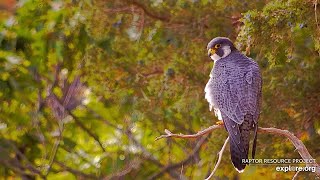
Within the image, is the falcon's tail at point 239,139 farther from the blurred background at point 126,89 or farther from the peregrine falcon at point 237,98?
the blurred background at point 126,89

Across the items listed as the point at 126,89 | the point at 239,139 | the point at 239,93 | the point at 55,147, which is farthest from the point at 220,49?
the point at 55,147

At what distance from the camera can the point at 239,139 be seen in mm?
5418

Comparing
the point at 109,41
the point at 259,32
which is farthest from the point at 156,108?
the point at 259,32

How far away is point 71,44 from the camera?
10.0m

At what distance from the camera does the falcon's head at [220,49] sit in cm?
627

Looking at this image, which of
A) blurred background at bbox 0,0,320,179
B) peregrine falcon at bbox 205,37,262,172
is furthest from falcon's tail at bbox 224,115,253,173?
blurred background at bbox 0,0,320,179

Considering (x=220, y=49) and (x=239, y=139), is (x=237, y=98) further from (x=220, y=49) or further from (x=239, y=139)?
(x=220, y=49)

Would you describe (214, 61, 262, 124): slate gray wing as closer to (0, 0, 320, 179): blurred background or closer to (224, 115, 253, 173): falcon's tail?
(224, 115, 253, 173): falcon's tail

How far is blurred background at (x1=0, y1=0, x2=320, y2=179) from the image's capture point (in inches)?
319

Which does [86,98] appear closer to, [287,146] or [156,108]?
[156,108]

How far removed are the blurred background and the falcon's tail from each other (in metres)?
2.14

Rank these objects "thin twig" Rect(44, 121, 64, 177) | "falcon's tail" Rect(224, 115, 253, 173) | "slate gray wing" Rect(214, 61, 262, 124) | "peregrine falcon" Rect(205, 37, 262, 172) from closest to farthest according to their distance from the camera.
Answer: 1. "falcon's tail" Rect(224, 115, 253, 173)
2. "peregrine falcon" Rect(205, 37, 262, 172)
3. "slate gray wing" Rect(214, 61, 262, 124)
4. "thin twig" Rect(44, 121, 64, 177)

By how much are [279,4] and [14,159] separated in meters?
5.29

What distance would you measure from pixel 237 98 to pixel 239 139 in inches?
12.3
